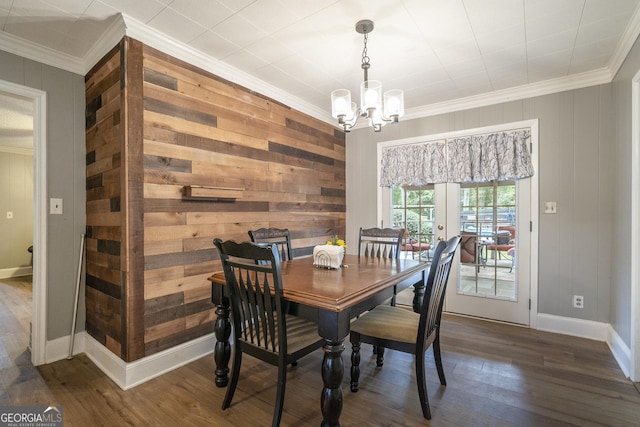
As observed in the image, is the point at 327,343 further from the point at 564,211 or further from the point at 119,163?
the point at 564,211

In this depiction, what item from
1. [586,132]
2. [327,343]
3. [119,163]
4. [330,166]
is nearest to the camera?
[327,343]

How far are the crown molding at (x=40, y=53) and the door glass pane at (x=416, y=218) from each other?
11.4 feet

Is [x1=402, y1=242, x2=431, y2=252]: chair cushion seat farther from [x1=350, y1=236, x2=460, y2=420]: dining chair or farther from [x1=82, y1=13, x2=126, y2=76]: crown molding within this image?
[x1=82, y1=13, x2=126, y2=76]: crown molding

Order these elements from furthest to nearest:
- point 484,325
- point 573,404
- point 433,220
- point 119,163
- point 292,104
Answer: point 433,220 < point 292,104 < point 484,325 < point 119,163 < point 573,404

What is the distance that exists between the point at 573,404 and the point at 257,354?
1926 millimetres

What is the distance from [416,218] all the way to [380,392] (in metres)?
2.30

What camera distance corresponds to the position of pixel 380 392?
1.99 metres

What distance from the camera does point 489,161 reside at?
3316 millimetres

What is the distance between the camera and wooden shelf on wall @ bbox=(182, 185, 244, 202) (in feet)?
7.81

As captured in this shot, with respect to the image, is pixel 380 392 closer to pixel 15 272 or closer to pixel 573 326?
pixel 573 326

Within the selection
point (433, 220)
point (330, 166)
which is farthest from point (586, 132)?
point (330, 166)

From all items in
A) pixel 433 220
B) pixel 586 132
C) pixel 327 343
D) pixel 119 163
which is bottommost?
pixel 327 343

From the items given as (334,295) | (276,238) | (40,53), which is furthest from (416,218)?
(40,53)

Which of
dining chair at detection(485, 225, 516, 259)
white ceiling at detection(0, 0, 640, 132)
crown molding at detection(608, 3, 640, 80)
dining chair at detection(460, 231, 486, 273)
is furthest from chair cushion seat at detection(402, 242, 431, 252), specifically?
crown molding at detection(608, 3, 640, 80)
